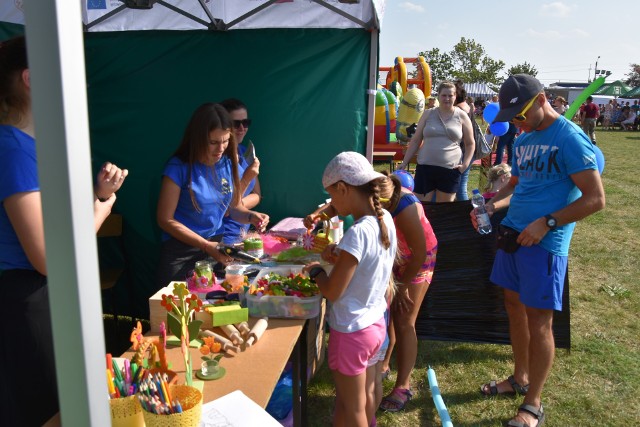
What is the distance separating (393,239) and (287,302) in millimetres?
522

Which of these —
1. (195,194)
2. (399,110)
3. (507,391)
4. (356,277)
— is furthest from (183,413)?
(399,110)

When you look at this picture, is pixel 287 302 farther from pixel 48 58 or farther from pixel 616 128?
pixel 616 128

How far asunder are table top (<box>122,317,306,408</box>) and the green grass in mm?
1137

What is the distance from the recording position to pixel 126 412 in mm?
1261

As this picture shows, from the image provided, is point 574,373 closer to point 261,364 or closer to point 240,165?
point 261,364

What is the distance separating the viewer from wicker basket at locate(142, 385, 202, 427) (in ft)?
4.04

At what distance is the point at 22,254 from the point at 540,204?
2257mm

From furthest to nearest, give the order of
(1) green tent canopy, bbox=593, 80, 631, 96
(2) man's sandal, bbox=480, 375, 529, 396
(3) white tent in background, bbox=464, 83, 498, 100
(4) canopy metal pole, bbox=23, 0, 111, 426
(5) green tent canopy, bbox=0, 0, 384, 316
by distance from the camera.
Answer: (1) green tent canopy, bbox=593, 80, 631, 96, (3) white tent in background, bbox=464, 83, 498, 100, (5) green tent canopy, bbox=0, 0, 384, 316, (2) man's sandal, bbox=480, 375, 529, 396, (4) canopy metal pole, bbox=23, 0, 111, 426

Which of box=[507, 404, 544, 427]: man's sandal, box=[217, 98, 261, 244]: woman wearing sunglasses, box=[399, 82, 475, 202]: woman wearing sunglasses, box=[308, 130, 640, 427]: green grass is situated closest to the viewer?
box=[507, 404, 544, 427]: man's sandal

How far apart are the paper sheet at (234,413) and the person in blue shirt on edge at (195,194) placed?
4.17ft

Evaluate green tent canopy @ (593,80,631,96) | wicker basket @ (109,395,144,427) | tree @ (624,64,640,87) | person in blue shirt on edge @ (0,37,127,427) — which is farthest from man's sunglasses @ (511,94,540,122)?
tree @ (624,64,640,87)

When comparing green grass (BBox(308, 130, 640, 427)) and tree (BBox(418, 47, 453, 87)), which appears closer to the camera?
green grass (BBox(308, 130, 640, 427))

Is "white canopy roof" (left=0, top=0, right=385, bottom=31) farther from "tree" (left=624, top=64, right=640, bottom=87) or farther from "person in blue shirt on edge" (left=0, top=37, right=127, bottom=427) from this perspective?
"tree" (left=624, top=64, right=640, bottom=87)

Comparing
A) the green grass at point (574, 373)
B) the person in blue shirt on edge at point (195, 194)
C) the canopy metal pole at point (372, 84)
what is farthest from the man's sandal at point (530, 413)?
the canopy metal pole at point (372, 84)
